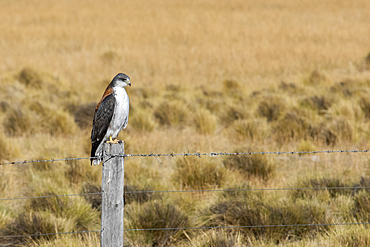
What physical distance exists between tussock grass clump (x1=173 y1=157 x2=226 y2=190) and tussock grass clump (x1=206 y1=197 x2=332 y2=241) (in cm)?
90

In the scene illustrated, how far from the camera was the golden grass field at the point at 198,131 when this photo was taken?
4.24 metres

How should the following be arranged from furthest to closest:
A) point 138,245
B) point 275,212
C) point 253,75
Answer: point 253,75 < point 275,212 < point 138,245

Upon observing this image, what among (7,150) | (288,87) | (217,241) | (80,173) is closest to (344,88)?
(288,87)

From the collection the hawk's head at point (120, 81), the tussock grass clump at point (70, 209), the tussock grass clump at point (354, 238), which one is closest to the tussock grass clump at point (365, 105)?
the tussock grass clump at point (354, 238)

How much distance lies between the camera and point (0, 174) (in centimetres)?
538

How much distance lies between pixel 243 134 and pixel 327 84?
242 inches

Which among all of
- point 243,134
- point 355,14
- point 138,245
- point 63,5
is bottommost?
point 138,245

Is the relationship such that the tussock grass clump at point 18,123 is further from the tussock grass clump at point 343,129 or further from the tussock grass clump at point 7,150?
the tussock grass clump at point 343,129

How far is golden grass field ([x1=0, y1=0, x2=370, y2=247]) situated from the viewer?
424 centimetres

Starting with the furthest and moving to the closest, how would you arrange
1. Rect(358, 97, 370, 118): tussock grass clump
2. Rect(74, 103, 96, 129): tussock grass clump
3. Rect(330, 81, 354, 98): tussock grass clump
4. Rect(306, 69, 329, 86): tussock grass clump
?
Rect(306, 69, 329, 86): tussock grass clump → Rect(330, 81, 354, 98): tussock grass clump → Rect(358, 97, 370, 118): tussock grass clump → Rect(74, 103, 96, 129): tussock grass clump

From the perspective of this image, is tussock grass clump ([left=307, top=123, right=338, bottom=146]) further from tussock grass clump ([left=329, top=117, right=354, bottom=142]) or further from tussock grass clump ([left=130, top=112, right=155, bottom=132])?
tussock grass clump ([left=130, top=112, right=155, bottom=132])

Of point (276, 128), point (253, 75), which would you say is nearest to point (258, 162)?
point (276, 128)

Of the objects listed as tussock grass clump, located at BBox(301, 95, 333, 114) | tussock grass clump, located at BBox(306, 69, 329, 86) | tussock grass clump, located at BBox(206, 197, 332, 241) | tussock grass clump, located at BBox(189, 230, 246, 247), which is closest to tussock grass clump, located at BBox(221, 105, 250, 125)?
tussock grass clump, located at BBox(301, 95, 333, 114)

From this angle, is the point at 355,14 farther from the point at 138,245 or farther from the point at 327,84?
the point at 138,245
